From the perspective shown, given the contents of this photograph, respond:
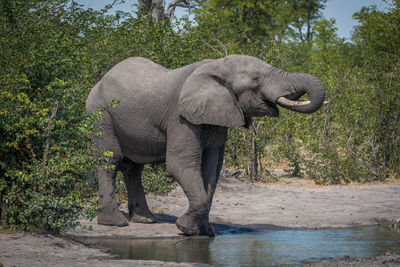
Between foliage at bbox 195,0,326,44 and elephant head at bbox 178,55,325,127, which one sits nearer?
elephant head at bbox 178,55,325,127

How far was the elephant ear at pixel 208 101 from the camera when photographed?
9.04m

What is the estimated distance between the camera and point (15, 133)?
7.94 meters

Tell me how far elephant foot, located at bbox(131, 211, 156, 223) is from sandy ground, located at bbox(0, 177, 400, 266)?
140 millimetres

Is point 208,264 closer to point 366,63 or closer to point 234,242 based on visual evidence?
point 234,242

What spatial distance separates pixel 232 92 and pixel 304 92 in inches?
42.8

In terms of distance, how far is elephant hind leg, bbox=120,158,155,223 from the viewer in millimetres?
10125

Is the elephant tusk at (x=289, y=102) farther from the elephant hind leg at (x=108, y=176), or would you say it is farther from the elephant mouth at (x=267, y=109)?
the elephant hind leg at (x=108, y=176)

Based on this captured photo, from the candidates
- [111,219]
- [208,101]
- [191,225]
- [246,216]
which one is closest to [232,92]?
[208,101]

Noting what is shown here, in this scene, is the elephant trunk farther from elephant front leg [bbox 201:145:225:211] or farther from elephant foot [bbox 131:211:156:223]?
elephant foot [bbox 131:211:156:223]

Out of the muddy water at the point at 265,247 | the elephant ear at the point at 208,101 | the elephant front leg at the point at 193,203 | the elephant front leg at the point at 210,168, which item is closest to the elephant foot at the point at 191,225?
the elephant front leg at the point at 193,203

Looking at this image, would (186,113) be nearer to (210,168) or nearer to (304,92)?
(210,168)

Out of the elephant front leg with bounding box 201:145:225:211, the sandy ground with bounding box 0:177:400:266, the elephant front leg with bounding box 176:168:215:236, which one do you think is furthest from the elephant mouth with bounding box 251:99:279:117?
the sandy ground with bounding box 0:177:400:266

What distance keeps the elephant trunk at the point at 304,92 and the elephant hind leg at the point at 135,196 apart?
2.85 meters

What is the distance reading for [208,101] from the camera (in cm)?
909
